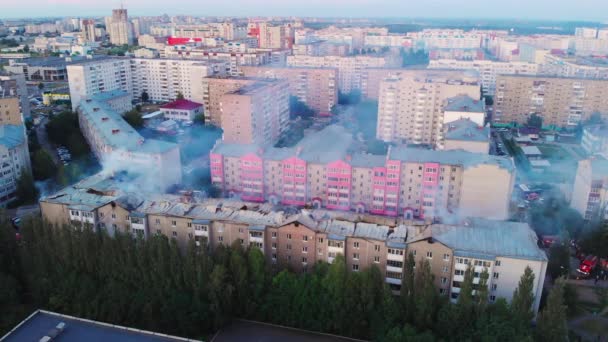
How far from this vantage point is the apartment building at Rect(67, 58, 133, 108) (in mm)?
20308

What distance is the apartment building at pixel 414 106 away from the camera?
15797 millimetres

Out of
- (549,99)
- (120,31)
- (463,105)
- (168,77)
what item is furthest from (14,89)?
(120,31)

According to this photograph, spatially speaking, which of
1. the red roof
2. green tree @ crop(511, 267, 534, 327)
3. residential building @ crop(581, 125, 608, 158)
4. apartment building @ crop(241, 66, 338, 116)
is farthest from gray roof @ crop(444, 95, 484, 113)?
the red roof

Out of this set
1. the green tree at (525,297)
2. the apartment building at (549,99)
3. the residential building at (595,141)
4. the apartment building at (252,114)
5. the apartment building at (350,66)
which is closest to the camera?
the green tree at (525,297)

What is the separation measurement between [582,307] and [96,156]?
502 inches

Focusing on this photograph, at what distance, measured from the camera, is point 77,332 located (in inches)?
233

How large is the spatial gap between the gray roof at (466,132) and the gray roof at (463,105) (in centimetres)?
64

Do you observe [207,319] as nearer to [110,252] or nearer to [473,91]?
[110,252]

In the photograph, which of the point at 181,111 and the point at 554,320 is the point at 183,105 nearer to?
the point at 181,111

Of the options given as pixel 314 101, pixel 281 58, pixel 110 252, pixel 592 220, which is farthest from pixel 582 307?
pixel 281 58

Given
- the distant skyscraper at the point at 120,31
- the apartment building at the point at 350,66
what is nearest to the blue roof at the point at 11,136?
the apartment building at the point at 350,66

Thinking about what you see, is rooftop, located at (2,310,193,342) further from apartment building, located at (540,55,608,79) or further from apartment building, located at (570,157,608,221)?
apartment building, located at (540,55,608,79)

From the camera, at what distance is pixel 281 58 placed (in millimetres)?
27125

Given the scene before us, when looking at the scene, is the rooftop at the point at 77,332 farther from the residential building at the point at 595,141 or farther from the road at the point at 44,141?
the residential building at the point at 595,141
